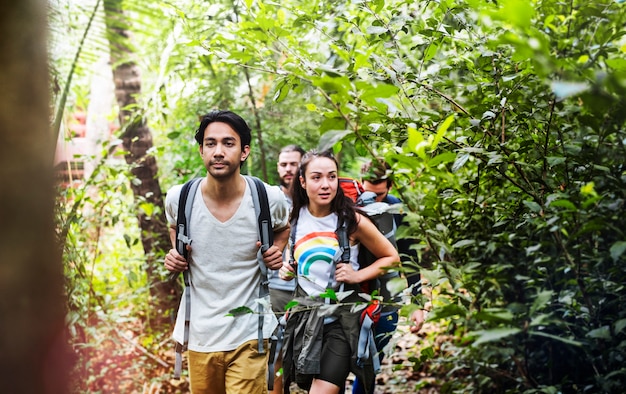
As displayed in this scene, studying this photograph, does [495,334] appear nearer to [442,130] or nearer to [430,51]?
[442,130]

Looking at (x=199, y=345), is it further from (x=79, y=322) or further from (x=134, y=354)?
(x=134, y=354)

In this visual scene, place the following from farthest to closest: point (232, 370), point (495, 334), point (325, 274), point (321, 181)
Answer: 1. point (321, 181)
2. point (325, 274)
3. point (232, 370)
4. point (495, 334)

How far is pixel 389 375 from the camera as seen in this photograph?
20.9ft

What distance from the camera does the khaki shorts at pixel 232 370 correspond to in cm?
342

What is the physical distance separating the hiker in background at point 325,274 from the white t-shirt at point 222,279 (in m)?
0.25

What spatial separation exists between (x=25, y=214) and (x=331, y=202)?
123 inches

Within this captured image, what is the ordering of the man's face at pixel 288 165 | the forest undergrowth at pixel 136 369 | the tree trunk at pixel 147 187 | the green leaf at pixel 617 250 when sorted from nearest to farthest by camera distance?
the green leaf at pixel 617 250 → the man's face at pixel 288 165 → the forest undergrowth at pixel 136 369 → the tree trunk at pixel 147 187

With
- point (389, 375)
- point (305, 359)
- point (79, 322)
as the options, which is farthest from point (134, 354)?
point (305, 359)

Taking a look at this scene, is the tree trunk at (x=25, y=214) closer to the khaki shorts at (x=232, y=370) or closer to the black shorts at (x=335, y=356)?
the khaki shorts at (x=232, y=370)

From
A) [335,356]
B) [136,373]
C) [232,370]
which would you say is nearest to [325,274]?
[335,356]

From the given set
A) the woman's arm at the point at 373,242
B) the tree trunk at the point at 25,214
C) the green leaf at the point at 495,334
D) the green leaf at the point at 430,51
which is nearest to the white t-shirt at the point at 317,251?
the woman's arm at the point at 373,242

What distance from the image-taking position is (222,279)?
3475 millimetres

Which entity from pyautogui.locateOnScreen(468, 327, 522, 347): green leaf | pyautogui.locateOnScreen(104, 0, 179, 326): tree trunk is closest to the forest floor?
pyautogui.locateOnScreen(104, 0, 179, 326): tree trunk

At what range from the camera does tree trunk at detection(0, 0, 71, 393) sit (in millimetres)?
971
